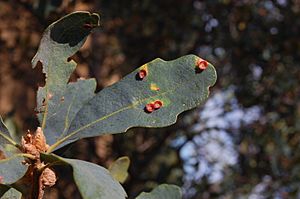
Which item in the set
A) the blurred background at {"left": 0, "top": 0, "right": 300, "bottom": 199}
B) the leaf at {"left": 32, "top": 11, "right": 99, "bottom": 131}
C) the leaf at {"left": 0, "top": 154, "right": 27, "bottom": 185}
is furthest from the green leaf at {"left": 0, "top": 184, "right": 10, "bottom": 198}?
the blurred background at {"left": 0, "top": 0, "right": 300, "bottom": 199}

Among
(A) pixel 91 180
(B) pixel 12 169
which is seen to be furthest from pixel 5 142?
(A) pixel 91 180

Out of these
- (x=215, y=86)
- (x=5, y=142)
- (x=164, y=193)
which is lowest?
(x=215, y=86)

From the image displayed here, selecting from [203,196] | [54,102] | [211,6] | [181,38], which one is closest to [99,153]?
[203,196]

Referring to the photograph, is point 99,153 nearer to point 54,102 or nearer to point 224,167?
point 224,167

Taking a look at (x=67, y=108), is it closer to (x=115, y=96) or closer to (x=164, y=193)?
(x=115, y=96)

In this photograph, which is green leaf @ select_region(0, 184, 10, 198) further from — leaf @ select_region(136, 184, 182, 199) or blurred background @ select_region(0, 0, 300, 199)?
blurred background @ select_region(0, 0, 300, 199)
